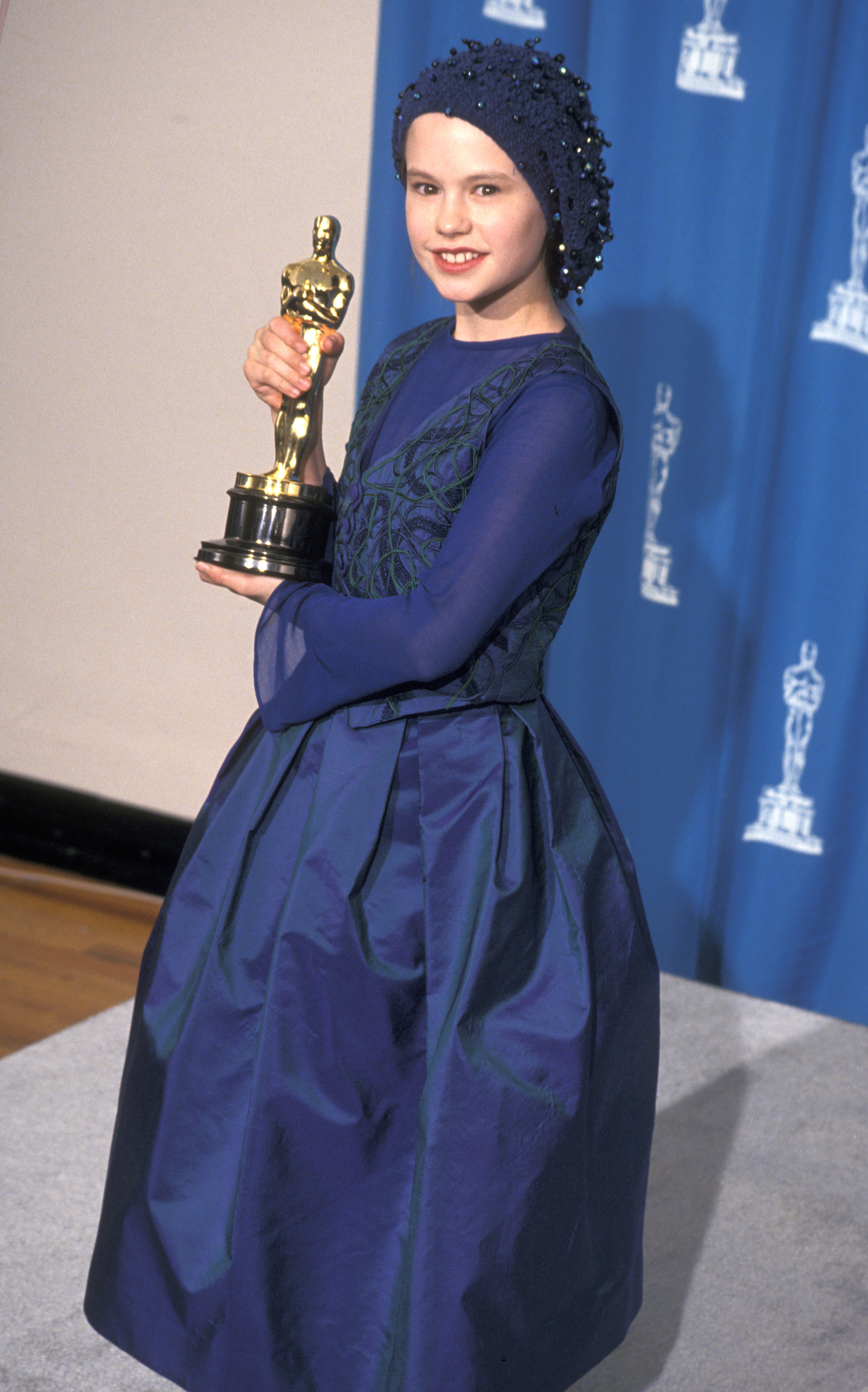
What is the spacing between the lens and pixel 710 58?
218cm

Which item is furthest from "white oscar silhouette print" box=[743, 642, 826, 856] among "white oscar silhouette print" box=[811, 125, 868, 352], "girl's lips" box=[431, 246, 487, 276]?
"girl's lips" box=[431, 246, 487, 276]

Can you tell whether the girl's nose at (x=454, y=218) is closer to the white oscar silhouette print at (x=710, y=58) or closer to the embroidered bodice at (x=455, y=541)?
the embroidered bodice at (x=455, y=541)

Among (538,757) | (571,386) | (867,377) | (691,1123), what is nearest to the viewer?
(571,386)

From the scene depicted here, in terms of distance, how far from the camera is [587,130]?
113 centimetres

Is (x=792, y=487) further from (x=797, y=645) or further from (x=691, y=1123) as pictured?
(x=691, y=1123)

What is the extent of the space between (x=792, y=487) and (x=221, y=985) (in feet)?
4.94

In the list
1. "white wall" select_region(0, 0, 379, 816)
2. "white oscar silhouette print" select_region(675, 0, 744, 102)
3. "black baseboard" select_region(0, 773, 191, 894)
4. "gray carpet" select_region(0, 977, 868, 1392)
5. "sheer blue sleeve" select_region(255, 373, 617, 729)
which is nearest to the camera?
"sheer blue sleeve" select_region(255, 373, 617, 729)

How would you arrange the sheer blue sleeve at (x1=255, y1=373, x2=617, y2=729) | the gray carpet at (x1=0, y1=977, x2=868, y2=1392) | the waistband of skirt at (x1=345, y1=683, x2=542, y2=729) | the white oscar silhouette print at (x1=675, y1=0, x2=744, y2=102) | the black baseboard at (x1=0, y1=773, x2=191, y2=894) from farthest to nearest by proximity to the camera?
1. the black baseboard at (x1=0, y1=773, x2=191, y2=894)
2. the white oscar silhouette print at (x1=675, y1=0, x2=744, y2=102)
3. the gray carpet at (x1=0, y1=977, x2=868, y2=1392)
4. the waistband of skirt at (x1=345, y1=683, x2=542, y2=729)
5. the sheer blue sleeve at (x1=255, y1=373, x2=617, y2=729)

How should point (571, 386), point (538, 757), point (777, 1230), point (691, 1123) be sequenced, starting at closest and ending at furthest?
Answer: point (571, 386) < point (538, 757) < point (777, 1230) < point (691, 1123)

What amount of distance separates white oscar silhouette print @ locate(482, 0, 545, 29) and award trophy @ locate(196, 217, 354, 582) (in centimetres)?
119

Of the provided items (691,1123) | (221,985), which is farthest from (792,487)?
(221,985)

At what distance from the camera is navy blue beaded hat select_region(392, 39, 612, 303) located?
3.57 feet

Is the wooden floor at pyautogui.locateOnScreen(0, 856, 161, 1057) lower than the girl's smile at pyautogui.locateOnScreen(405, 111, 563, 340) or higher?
lower

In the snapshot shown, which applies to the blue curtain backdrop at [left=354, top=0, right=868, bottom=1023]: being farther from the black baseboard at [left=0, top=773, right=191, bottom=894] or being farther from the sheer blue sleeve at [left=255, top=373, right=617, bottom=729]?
the sheer blue sleeve at [left=255, top=373, right=617, bottom=729]
